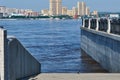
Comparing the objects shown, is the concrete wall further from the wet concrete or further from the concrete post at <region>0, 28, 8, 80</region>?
the concrete post at <region>0, 28, 8, 80</region>

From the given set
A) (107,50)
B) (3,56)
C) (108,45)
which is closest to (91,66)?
(107,50)

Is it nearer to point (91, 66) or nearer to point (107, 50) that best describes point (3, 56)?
point (107, 50)

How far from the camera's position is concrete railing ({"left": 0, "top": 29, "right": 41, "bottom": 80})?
1314 cm

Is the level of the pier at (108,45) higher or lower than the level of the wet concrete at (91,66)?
higher

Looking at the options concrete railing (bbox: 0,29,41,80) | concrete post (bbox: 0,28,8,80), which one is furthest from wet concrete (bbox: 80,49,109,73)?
concrete post (bbox: 0,28,8,80)

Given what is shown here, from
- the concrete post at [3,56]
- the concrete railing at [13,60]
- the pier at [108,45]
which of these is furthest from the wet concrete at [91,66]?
the concrete post at [3,56]

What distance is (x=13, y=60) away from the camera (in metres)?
14.1

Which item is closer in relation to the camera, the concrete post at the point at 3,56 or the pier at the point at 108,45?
the concrete post at the point at 3,56

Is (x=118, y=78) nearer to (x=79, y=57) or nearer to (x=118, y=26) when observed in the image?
(x=118, y=26)

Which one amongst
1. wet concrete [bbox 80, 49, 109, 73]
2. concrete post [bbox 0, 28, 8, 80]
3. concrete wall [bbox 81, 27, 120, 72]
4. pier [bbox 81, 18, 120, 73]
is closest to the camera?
concrete post [bbox 0, 28, 8, 80]

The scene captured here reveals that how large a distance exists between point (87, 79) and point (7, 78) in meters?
3.18

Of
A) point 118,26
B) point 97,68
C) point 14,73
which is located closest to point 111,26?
point 118,26

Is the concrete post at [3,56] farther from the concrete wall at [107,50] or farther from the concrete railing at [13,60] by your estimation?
the concrete wall at [107,50]

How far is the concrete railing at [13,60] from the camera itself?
13.1 m
